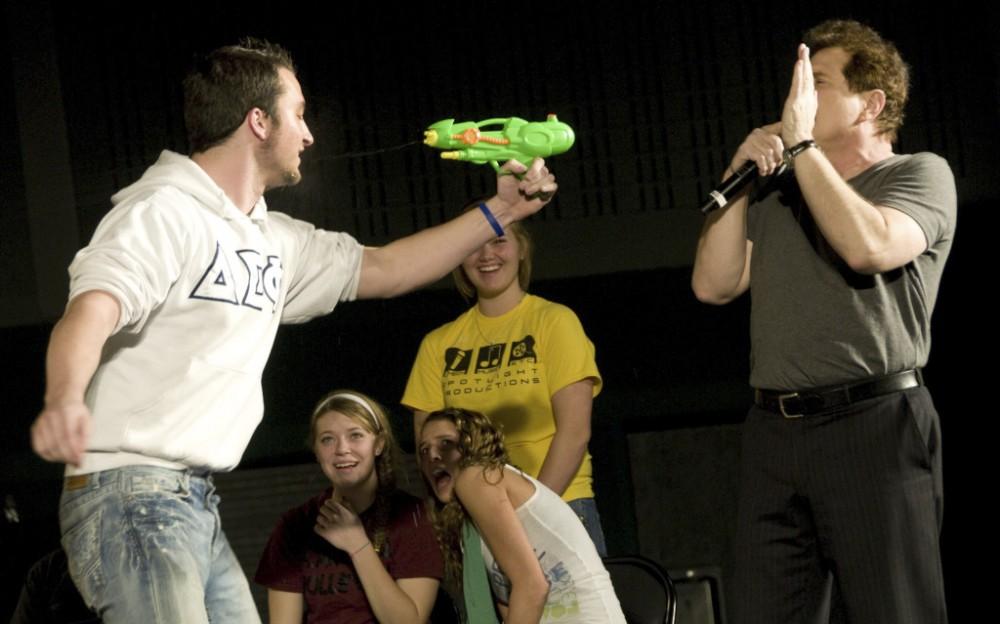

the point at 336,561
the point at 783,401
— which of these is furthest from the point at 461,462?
the point at 783,401

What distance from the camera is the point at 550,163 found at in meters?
3.88

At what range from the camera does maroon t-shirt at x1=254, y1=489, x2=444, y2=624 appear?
2889 millimetres

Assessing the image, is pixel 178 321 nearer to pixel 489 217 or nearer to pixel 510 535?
pixel 489 217

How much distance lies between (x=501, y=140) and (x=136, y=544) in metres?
0.95

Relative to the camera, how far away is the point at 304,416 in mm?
3869

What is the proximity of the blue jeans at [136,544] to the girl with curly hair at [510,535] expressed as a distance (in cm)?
85

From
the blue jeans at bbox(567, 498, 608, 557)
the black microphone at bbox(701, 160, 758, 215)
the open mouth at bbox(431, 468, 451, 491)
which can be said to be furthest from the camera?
the blue jeans at bbox(567, 498, 608, 557)

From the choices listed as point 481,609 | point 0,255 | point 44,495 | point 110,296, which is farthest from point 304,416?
point 110,296

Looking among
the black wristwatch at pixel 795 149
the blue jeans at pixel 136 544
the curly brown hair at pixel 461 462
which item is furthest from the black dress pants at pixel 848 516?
the blue jeans at pixel 136 544

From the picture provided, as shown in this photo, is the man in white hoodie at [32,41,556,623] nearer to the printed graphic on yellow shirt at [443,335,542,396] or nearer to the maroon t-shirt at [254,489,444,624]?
the maroon t-shirt at [254,489,444,624]

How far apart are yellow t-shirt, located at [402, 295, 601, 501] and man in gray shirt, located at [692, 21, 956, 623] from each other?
2.60 ft

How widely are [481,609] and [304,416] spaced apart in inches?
51.1

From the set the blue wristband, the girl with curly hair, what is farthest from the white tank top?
the blue wristband

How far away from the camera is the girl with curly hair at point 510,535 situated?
2.53 meters
